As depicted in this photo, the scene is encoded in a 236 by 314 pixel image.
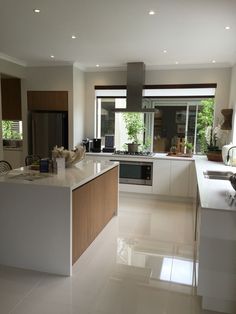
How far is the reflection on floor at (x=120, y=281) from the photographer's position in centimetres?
215

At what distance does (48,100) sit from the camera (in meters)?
5.52

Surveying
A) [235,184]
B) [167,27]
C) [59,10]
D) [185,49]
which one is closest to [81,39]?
[59,10]

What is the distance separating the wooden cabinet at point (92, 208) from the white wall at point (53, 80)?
201 centimetres

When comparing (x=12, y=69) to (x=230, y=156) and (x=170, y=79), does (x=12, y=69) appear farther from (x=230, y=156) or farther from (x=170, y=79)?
(x=230, y=156)

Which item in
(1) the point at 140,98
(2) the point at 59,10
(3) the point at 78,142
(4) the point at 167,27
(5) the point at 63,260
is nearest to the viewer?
(5) the point at 63,260

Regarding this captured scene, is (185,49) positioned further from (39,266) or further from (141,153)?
(39,266)

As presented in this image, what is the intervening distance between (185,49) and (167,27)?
3.46 ft

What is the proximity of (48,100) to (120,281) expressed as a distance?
413cm

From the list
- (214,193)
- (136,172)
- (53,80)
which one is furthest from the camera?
(53,80)

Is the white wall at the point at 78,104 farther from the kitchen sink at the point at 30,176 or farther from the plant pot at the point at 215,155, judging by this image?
the plant pot at the point at 215,155

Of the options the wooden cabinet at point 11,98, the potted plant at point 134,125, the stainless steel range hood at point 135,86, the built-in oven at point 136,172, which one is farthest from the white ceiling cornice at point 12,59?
the built-in oven at point 136,172

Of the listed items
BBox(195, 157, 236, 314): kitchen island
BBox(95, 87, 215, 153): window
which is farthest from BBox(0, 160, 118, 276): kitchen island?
BBox(95, 87, 215, 153): window

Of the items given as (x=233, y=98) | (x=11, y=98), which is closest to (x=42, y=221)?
(x=233, y=98)

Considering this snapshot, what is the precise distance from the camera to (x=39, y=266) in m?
2.62
